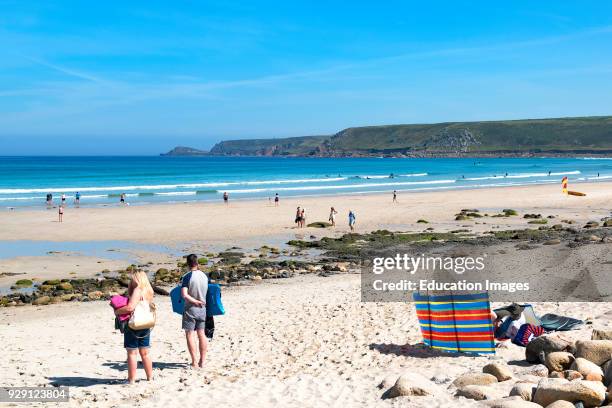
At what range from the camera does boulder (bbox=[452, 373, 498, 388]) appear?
7.66m

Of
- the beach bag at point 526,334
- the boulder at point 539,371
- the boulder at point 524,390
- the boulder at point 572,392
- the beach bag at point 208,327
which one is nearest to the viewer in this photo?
Result: the boulder at point 572,392

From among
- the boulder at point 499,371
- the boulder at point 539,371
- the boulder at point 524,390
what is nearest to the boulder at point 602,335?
the boulder at point 539,371

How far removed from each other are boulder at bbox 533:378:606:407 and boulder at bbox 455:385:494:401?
1.93 ft

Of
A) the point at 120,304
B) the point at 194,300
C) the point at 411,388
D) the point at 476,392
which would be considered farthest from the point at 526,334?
the point at 120,304

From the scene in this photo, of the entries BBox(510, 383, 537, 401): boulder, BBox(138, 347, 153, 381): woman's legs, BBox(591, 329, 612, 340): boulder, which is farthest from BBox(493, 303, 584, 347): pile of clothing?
BBox(138, 347, 153, 381): woman's legs

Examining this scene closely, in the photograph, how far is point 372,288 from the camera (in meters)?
15.5

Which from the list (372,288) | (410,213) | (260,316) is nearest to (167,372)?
(260,316)

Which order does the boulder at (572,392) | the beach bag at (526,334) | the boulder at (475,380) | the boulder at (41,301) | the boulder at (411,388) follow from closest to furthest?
the boulder at (572,392) < the boulder at (411,388) < the boulder at (475,380) < the beach bag at (526,334) < the boulder at (41,301)

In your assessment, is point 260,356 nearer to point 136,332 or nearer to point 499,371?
point 136,332

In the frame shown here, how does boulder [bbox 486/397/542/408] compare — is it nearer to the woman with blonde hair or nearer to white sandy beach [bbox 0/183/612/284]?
the woman with blonde hair

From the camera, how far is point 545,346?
834cm

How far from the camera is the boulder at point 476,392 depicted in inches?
281

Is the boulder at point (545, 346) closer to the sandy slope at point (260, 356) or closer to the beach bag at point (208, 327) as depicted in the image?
the sandy slope at point (260, 356)

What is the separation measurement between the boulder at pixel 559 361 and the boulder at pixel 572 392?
108cm
